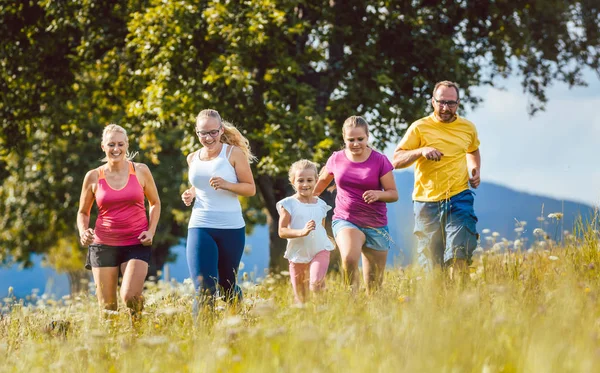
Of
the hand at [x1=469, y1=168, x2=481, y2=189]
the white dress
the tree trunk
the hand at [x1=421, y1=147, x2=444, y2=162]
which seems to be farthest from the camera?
the tree trunk

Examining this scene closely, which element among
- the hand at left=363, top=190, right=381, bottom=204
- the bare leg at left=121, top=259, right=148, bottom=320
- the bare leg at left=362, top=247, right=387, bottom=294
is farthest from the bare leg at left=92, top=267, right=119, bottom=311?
the hand at left=363, top=190, right=381, bottom=204

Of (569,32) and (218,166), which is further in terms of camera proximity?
(569,32)

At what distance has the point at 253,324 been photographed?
556 cm

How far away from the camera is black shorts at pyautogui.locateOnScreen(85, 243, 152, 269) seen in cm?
709

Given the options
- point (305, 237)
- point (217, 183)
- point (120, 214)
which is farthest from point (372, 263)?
point (120, 214)

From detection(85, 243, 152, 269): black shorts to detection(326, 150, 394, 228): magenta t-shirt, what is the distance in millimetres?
2027

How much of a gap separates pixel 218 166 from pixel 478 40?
36.1 ft

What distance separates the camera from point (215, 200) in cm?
680

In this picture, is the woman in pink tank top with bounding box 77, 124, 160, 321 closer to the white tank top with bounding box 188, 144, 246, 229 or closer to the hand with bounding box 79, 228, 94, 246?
the hand with bounding box 79, 228, 94, 246

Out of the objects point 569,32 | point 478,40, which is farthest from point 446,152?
point 569,32

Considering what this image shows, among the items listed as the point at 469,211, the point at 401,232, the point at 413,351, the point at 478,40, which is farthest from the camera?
the point at 478,40

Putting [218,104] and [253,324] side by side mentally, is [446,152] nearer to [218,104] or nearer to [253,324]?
[253,324]

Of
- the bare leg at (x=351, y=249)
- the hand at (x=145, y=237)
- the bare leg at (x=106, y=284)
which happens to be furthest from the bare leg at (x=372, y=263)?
the bare leg at (x=106, y=284)

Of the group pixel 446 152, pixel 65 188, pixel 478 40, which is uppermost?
pixel 478 40
